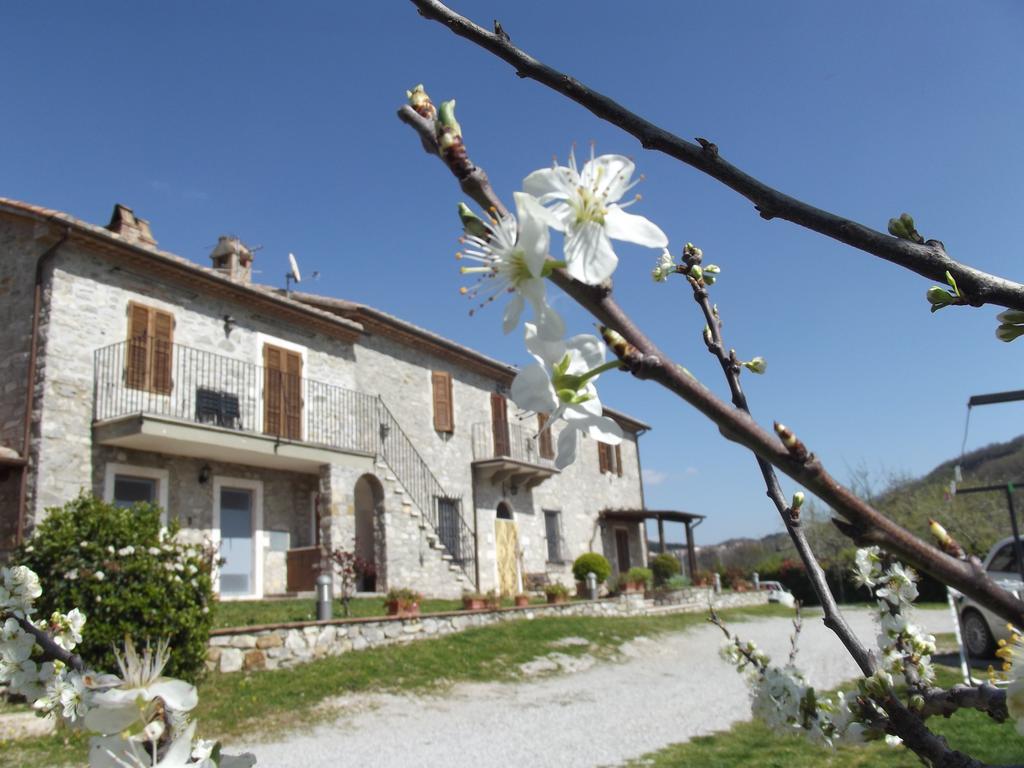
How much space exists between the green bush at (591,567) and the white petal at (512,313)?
21.1m

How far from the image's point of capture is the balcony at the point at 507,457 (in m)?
20.3

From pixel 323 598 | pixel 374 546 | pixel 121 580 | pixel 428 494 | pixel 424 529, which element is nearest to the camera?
pixel 121 580

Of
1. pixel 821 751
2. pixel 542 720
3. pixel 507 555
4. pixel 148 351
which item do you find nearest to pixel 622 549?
pixel 507 555

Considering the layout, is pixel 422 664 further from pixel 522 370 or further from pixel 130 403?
pixel 522 370

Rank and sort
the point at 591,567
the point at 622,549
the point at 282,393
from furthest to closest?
the point at 622,549 → the point at 591,567 → the point at 282,393

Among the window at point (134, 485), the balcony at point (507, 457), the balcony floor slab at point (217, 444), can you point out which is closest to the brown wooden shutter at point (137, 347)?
the balcony floor slab at point (217, 444)

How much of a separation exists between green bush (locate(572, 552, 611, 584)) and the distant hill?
628 centimetres

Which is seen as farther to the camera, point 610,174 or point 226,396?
point 226,396

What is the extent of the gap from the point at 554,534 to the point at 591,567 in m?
2.09

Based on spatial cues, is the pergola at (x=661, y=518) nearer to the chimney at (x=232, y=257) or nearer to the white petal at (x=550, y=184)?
the chimney at (x=232, y=257)

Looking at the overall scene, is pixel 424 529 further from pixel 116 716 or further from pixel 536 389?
pixel 536 389

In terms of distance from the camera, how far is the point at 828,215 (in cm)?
94

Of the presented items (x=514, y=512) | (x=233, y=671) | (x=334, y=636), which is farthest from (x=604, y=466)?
(x=233, y=671)

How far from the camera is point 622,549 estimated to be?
2675 cm
